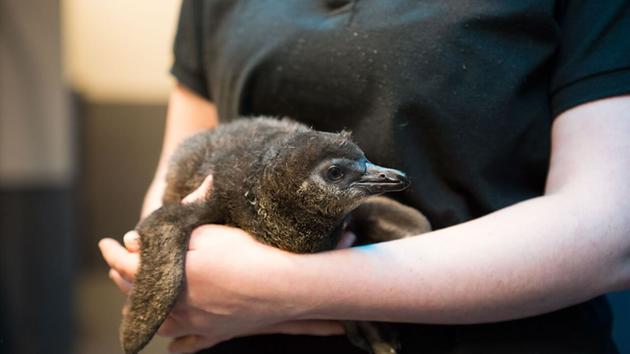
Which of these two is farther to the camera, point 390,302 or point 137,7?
point 137,7

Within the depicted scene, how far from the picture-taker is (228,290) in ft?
2.33

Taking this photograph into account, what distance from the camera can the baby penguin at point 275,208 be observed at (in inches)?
28.2

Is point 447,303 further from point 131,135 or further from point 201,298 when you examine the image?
point 131,135

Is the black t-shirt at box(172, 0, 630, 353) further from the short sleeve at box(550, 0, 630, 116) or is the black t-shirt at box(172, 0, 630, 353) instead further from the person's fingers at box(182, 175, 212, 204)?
the person's fingers at box(182, 175, 212, 204)

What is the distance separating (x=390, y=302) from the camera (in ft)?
2.34

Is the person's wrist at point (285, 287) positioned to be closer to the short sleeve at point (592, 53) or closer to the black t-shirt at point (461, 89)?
the black t-shirt at point (461, 89)

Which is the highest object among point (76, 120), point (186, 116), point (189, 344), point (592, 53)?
point (592, 53)

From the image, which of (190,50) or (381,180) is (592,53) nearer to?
(381,180)

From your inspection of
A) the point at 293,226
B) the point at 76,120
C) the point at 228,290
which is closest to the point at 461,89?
the point at 293,226

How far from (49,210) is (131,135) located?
0.38m

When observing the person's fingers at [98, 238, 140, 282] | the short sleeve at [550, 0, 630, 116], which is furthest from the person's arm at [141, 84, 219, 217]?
the short sleeve at [550, 0, 630, 116]

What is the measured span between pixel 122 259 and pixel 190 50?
419mm

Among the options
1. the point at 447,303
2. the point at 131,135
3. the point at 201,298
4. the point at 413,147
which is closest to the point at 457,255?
the point at 447,303

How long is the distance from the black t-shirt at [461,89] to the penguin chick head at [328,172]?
12cm
